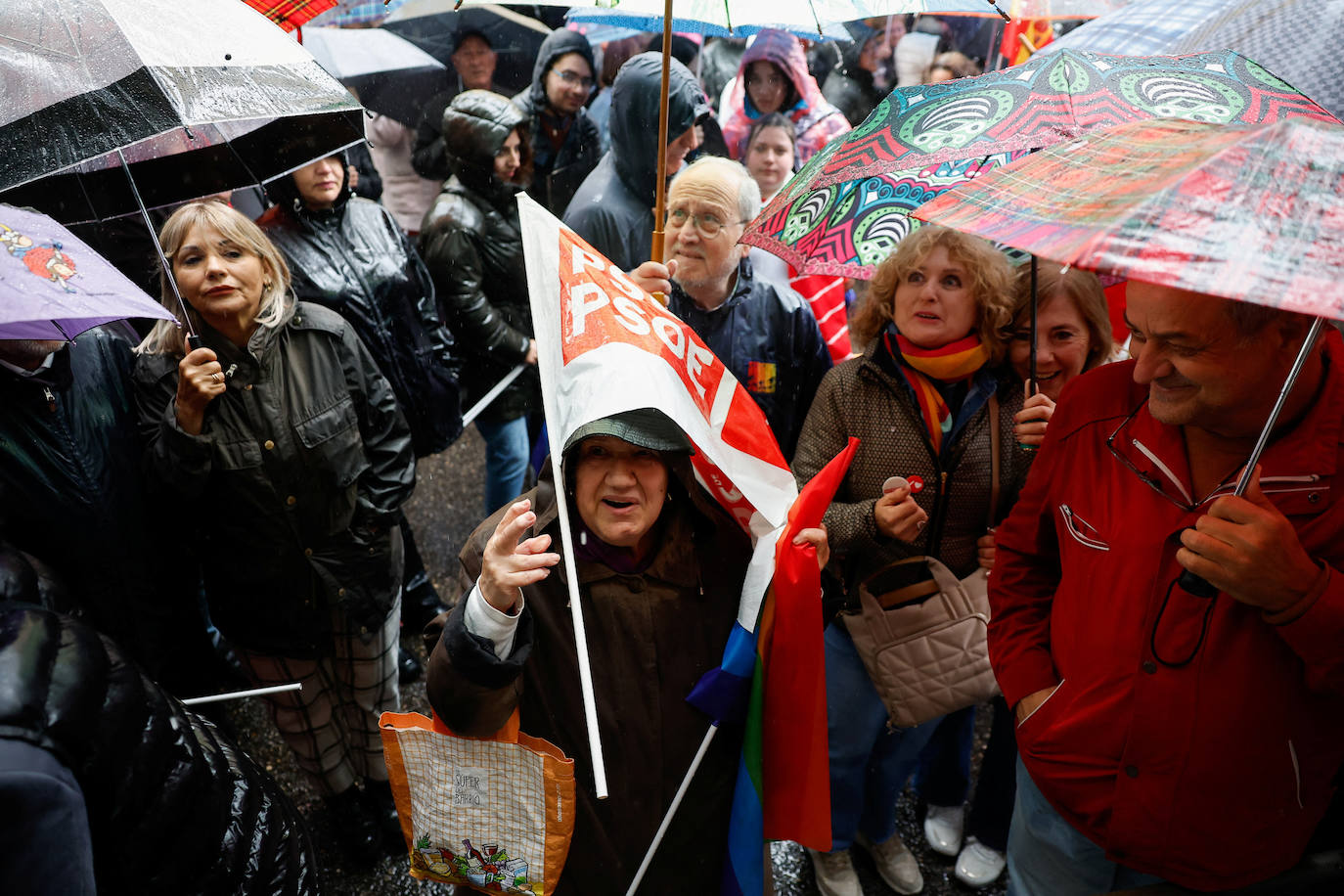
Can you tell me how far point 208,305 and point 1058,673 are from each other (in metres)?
2.47

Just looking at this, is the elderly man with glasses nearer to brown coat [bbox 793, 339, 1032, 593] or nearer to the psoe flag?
brown coat [bbox 793, 339, 1032, 593]

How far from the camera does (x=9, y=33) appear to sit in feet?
6.23

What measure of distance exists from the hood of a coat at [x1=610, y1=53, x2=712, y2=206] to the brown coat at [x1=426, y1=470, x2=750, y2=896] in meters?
2.39

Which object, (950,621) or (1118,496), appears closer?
(1118,496)

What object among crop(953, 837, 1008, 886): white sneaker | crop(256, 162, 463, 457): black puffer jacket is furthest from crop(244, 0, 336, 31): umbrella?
crop(953, 837, 1008, 886): white sneaker

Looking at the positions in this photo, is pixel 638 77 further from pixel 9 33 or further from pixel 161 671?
pixel 161 671

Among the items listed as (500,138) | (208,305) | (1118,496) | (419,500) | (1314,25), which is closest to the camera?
(1118,496)

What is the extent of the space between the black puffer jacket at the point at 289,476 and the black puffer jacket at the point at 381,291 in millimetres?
698

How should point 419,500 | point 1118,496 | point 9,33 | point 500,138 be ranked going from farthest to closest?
1. point 419,500
2. point 500,138
3. point 9,33
4. point 1118,496

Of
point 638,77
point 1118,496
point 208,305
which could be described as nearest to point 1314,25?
point 1118,496

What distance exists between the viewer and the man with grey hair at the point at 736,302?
10.4 feet

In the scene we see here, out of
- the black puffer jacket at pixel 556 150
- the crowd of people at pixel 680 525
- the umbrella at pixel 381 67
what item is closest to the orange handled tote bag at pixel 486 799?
the crowd of people at pixel 680 525

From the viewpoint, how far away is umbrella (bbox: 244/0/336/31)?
9.87 ft

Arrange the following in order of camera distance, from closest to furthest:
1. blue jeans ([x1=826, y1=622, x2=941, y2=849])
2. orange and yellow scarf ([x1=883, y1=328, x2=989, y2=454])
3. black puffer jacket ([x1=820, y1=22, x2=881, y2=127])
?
orange and yellow scarf ([x1=883, y1=328, x2=989, y2=454]) < blue jeans ([x1=826, y1=622, x2=941, y2=849]) < black puffer jacket ([x1=820, y1=22, x2=881, y2=127])
